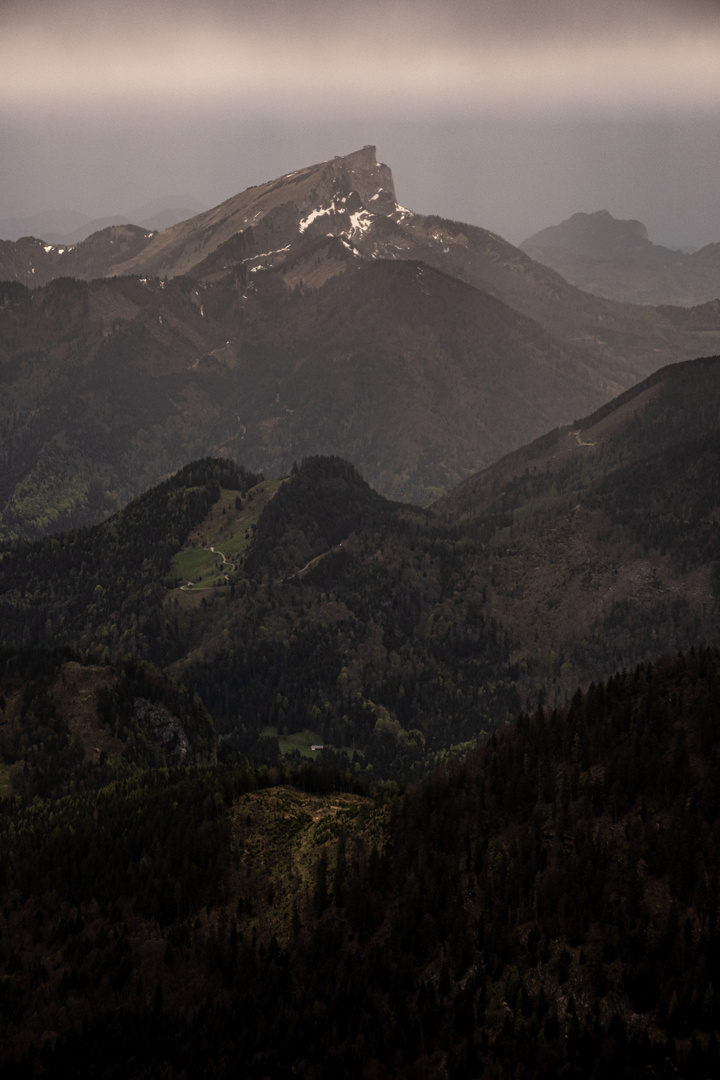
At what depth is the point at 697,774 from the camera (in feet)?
422

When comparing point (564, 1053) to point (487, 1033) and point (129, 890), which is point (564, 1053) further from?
point (129, 890)

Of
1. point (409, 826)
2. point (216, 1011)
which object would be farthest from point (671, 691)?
point (216, 1011)

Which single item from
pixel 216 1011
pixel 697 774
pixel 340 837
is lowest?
pixel 216 1011

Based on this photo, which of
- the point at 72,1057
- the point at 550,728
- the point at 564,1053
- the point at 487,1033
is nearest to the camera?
the point at 564,1053

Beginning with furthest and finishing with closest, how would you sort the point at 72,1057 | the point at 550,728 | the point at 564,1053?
the point at 550,728, the point at 72,1057, the point at 564,1053

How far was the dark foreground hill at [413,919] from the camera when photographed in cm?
10906

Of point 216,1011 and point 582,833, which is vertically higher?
point 582,833

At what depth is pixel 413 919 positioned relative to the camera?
5084 inches

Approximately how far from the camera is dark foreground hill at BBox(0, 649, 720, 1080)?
10906 cm

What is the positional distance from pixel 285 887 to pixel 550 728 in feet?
158

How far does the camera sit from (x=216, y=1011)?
4941 inches

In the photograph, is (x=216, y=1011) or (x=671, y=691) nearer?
(x=216, y=1011)

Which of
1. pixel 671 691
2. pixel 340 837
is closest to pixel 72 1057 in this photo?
pixel 340 837

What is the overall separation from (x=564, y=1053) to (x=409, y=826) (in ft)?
159
